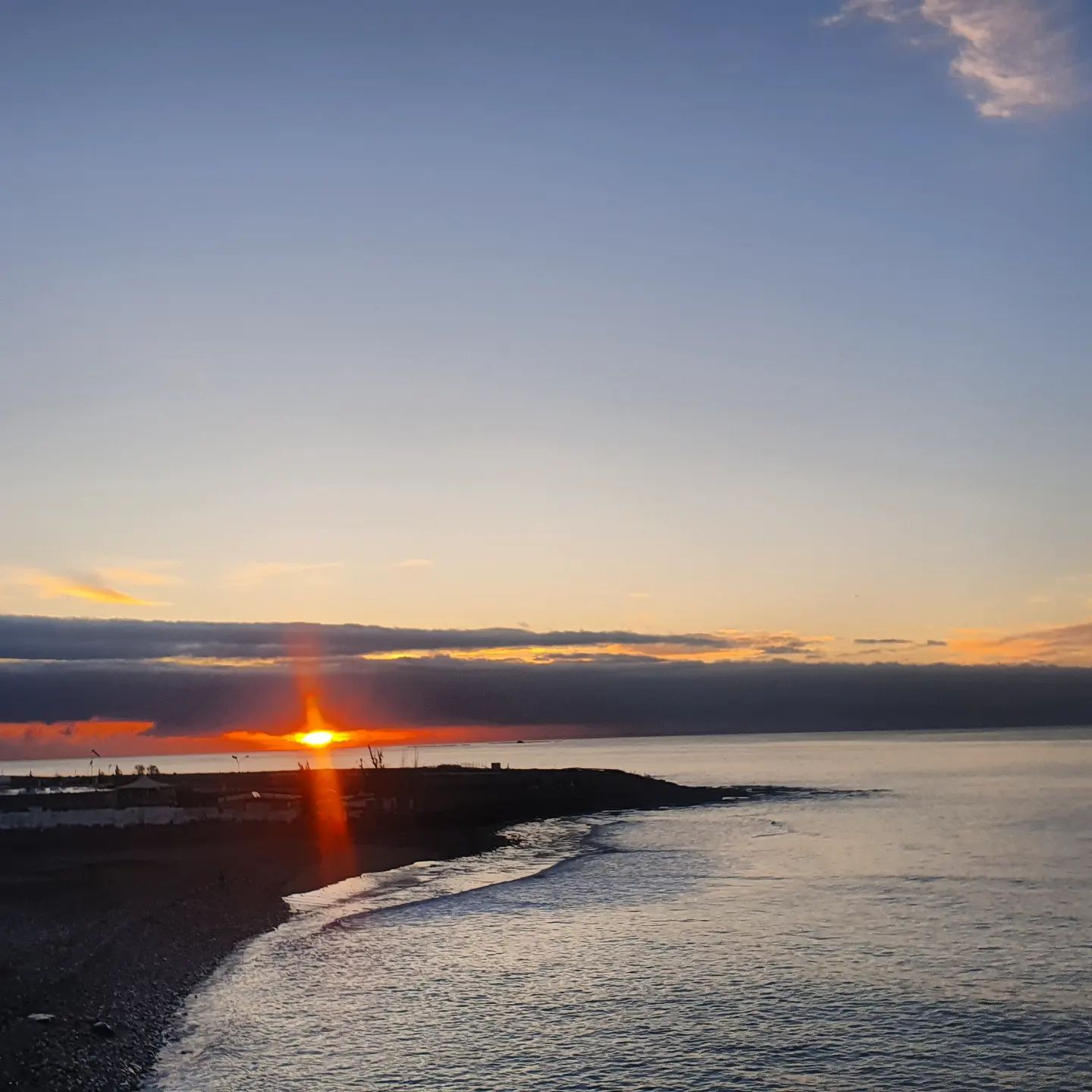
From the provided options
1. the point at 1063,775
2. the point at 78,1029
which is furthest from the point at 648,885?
the point at 1063,775

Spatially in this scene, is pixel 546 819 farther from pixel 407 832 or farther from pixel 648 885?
pixel 648 885

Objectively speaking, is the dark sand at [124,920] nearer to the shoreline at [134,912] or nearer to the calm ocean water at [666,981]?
the shoreline at [134,912]

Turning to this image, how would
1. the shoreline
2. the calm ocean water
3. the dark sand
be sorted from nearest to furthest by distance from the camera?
the dark sand, the shoreline, the calm ocean water

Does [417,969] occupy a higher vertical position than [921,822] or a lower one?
higher

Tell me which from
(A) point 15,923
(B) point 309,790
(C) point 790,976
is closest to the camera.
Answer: (C) point 790,976

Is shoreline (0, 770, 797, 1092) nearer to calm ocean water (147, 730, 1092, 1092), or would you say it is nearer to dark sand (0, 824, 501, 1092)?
dark sand (0, 824, 501, 1092)

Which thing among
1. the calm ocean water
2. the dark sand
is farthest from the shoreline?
the calm ocean water
